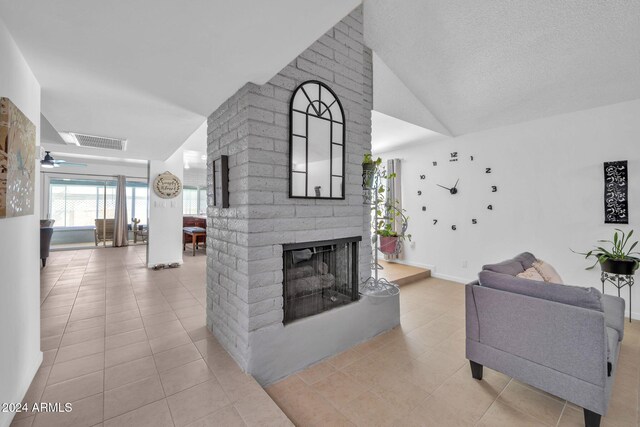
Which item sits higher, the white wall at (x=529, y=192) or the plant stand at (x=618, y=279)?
the white wall at (x=529, y=192)

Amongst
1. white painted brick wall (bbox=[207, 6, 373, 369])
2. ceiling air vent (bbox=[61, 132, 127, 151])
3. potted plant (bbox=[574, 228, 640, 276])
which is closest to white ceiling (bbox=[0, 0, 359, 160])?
white painted brick wall (bbox=[207, 6, 373, 369])

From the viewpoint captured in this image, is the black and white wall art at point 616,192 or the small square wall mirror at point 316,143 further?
the black and white wall art at point 616,192

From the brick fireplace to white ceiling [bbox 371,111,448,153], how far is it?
1453 millimetres

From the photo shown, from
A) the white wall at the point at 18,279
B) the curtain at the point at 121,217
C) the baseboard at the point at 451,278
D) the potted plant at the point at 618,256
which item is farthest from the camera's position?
the curtain at the point at 121,217

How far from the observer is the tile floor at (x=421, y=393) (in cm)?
162

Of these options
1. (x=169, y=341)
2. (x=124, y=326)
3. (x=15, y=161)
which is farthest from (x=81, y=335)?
(x=15, y=161)

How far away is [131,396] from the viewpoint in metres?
1.71

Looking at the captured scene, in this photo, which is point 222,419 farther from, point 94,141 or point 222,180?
point 94,141

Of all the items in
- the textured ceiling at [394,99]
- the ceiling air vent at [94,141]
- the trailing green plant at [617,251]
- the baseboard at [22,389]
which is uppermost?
the textured ceiling at [394,99]

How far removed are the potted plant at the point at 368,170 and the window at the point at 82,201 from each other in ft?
27.6

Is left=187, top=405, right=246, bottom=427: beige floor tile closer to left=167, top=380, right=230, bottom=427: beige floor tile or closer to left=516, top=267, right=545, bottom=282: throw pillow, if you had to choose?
left=167, top=380, right=230, bottom=427: beige floor tile

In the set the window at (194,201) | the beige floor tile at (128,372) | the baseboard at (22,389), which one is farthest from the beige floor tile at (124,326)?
the window at (194,201)

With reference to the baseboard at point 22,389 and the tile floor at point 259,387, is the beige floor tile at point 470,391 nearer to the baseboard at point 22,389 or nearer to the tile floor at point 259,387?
the tile floor at point 259,387

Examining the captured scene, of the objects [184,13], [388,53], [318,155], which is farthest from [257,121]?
[388,53]
